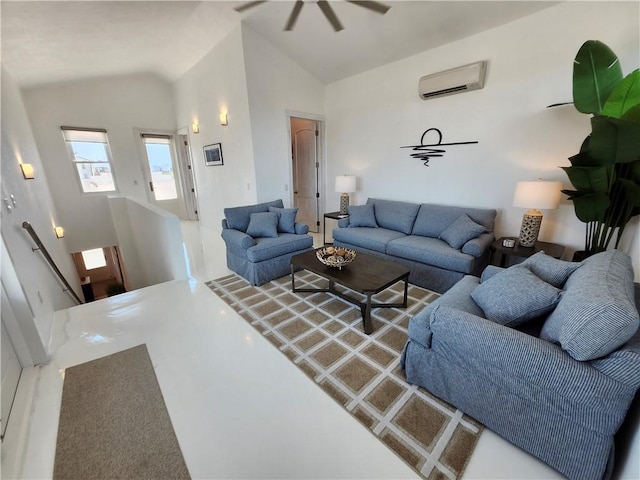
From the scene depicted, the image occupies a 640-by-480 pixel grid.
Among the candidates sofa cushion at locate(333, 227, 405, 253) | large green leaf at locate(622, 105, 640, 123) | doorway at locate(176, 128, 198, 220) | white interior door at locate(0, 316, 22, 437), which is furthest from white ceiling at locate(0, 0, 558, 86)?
white interior door at locate(0, 316, 22, 437)

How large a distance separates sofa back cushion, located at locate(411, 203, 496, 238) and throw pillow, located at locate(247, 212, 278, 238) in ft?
6.30

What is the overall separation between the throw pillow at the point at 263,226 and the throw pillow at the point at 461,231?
2.16 meters

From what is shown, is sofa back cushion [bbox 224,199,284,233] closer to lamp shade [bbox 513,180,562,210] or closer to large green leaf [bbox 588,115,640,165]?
lamp shade [bbox 513,180,562,210]

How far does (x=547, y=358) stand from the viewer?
3.84ft

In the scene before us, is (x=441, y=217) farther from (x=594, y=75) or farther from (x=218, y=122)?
(x=218, y=122)

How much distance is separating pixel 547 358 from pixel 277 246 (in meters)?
2.65

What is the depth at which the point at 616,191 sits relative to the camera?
7.11 feet

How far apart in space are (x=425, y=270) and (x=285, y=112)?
3389 mm

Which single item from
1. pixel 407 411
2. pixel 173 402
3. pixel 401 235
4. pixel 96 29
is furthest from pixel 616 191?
pixel 96 29

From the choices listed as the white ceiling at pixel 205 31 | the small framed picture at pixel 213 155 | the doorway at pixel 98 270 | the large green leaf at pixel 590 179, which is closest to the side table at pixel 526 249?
the large green leaf at pixel 590 179

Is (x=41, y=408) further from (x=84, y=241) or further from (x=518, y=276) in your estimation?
(x=84, y=241)

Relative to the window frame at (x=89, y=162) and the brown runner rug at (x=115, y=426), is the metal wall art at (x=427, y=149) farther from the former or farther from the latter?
the window frame at (x=89, y=162)

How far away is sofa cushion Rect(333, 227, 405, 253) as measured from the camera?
3.46m

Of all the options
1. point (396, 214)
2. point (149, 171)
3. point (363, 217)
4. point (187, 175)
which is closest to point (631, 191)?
point (396, 214)
